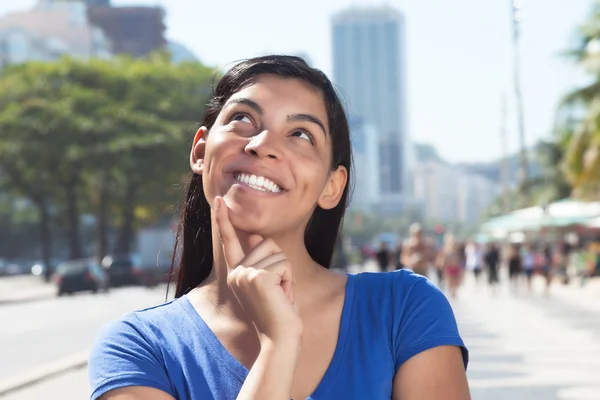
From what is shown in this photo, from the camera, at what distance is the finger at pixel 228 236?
229cm

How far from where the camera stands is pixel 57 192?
5941 centimetres

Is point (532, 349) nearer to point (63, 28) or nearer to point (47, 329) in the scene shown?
point (47, 329)

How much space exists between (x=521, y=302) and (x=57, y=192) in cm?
3621

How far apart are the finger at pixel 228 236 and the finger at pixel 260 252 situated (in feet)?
0.09

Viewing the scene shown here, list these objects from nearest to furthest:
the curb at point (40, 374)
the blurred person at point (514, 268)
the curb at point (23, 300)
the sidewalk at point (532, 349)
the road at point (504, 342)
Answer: the sidewalk at point (532, 349) → the road at point (504, 342) → the curb at point (40, 374) → the blurred person at point (514, 268) → the curb at point (23, 300)

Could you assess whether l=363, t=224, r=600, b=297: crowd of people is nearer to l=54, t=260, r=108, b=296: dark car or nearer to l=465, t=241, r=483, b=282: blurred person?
l=465, t=241, r=483, b=282: blurred person

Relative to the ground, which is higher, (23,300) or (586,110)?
(586,110)

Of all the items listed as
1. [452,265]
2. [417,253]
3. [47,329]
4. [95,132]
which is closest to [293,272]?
[417,253]

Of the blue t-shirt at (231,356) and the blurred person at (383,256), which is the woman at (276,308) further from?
the blurred person at (383,256)

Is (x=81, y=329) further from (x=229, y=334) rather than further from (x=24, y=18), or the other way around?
(x=24, y=18)

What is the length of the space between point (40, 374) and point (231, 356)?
1075cm

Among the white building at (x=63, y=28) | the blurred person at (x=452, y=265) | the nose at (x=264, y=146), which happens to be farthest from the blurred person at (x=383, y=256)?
the white building at (x=63, y=28)

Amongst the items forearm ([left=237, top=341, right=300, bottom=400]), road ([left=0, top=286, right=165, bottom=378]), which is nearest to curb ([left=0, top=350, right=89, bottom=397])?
road ([left=0, top=286, right=165, bottom=378])

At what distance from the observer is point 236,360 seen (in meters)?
2.29
